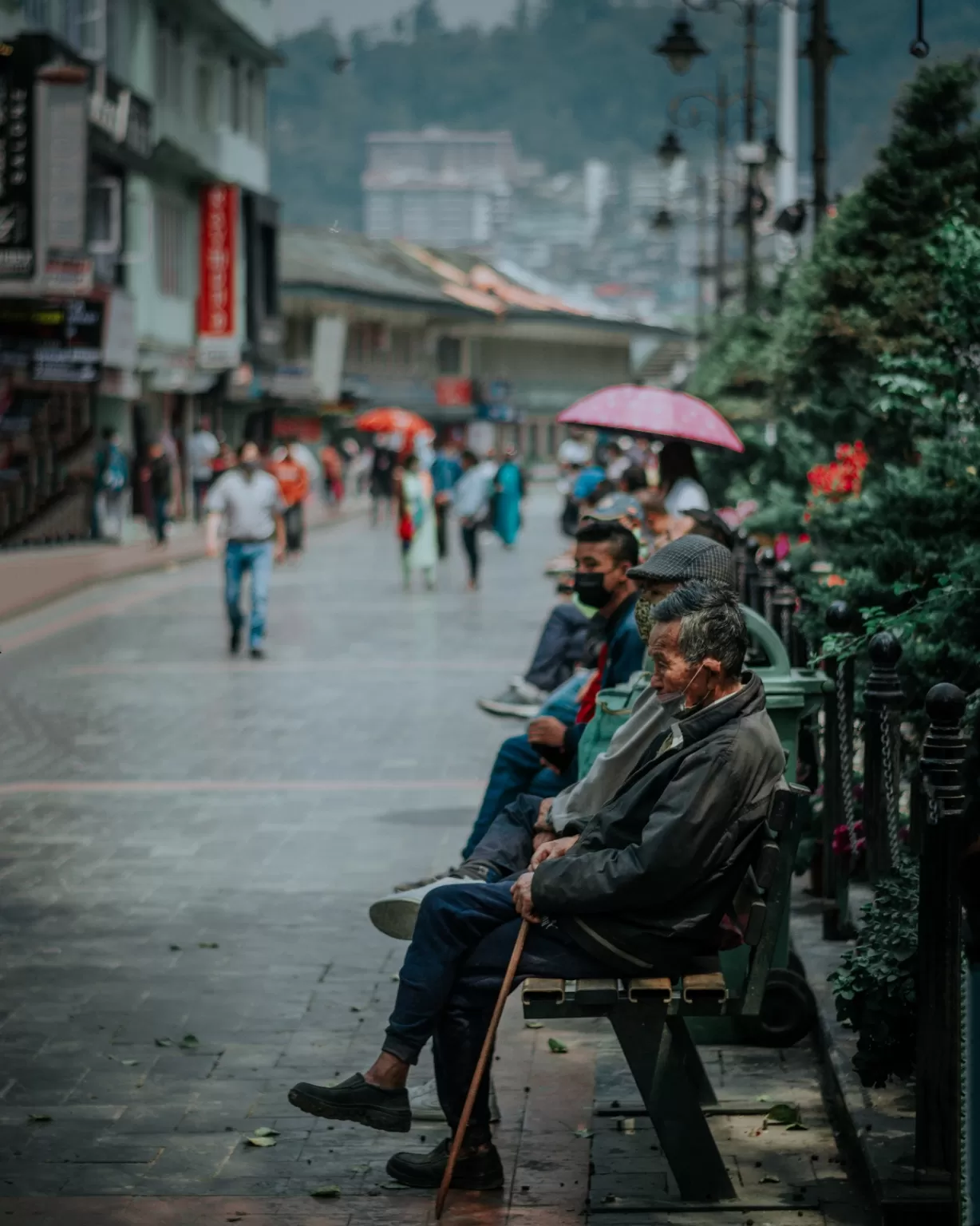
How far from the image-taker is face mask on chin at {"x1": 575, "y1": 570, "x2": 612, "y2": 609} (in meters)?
7.70

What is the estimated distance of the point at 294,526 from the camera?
108 feet

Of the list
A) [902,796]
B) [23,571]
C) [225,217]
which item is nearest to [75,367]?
[23,571]

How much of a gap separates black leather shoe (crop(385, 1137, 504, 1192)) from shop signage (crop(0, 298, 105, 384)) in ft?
92.1

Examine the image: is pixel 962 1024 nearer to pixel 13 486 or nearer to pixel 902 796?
pixel 902 796

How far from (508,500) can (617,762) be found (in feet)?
98.2

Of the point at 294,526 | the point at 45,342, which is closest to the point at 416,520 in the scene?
the point at 294,526

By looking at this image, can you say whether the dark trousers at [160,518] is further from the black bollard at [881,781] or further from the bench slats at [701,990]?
the bench slats at [701,990]

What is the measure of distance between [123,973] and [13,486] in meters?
26.9

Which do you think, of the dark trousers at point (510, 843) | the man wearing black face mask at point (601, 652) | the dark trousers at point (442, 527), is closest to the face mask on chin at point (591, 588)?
the man wearing black face mask at point (601, 652)

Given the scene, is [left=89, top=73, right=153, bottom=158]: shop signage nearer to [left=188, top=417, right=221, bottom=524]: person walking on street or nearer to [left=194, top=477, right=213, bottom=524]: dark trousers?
[left=188, top=417, right=221, bottom=524]: person walking on street

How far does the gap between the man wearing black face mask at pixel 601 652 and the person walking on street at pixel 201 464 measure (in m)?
33.4

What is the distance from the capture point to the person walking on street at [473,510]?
27.4 meters

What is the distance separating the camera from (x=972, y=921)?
4688 mm

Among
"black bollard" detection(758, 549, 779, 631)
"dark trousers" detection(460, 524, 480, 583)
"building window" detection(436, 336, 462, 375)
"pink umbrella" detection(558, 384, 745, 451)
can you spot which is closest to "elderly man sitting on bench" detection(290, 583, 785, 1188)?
"black bollard" detection(758, 549, 779, 631)
